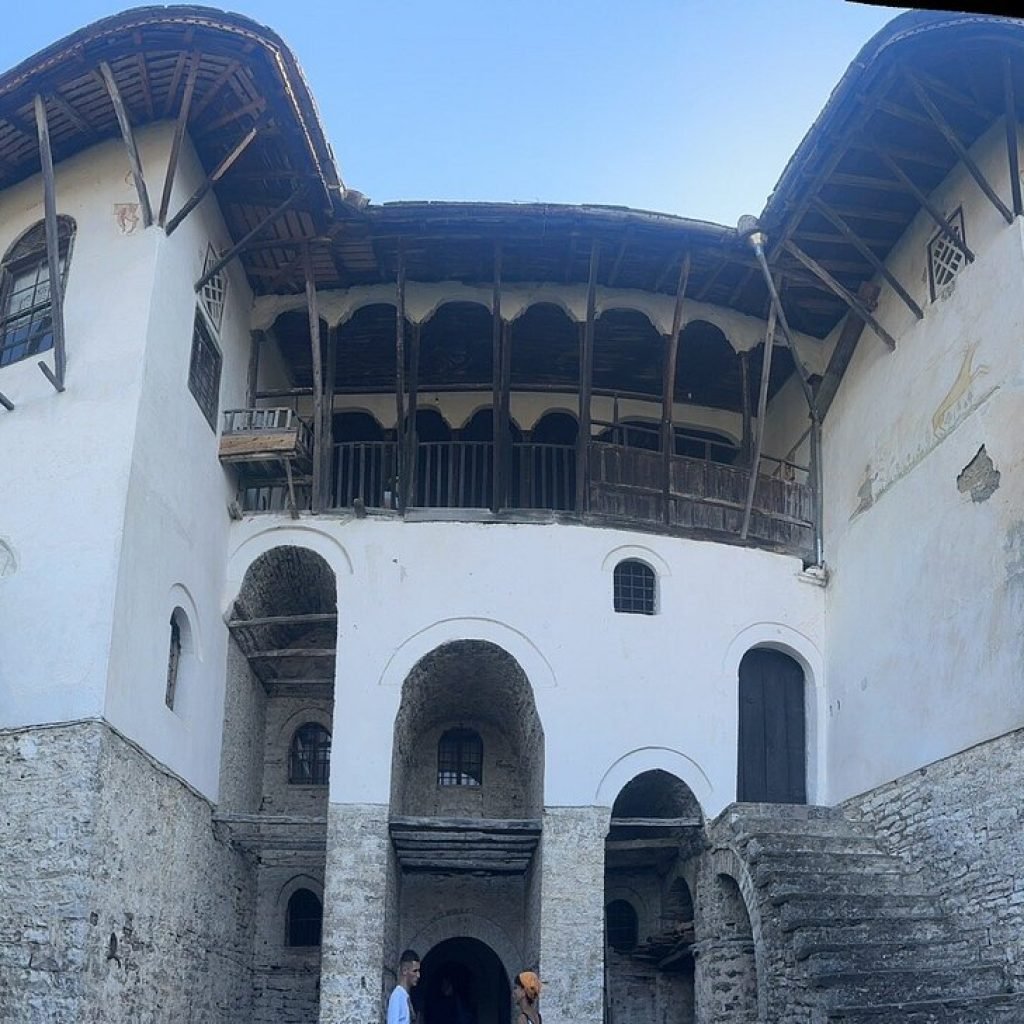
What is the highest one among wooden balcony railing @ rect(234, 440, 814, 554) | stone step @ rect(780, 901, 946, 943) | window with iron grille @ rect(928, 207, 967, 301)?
window with iron grille @ rect(928, 207, 967, 301)

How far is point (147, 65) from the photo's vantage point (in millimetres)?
12023

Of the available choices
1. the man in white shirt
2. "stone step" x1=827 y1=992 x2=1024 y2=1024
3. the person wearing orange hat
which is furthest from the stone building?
the person wearing orange hat

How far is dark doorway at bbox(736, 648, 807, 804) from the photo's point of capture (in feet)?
47.3

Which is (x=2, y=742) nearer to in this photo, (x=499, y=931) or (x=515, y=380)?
(x=499, y=931)

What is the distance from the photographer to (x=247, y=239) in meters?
13.2

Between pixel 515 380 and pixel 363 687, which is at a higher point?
pixel 515 380

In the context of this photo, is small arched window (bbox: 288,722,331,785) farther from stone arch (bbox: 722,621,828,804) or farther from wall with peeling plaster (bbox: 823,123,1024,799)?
wall with peeling plaster (bbox: 823,123,1024,799)

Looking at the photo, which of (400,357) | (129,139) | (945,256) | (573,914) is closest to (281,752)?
(573,914)

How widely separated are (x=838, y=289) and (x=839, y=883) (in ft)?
19.8

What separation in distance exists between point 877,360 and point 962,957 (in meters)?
6.30

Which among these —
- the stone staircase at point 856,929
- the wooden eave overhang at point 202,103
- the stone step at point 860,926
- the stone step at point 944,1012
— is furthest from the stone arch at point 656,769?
the wooden eave overhang at point 202,103

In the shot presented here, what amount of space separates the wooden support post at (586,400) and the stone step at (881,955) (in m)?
5.49

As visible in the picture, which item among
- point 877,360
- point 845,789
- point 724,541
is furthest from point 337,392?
point 845,789

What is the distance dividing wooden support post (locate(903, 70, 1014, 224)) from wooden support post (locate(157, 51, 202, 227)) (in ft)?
20.7
